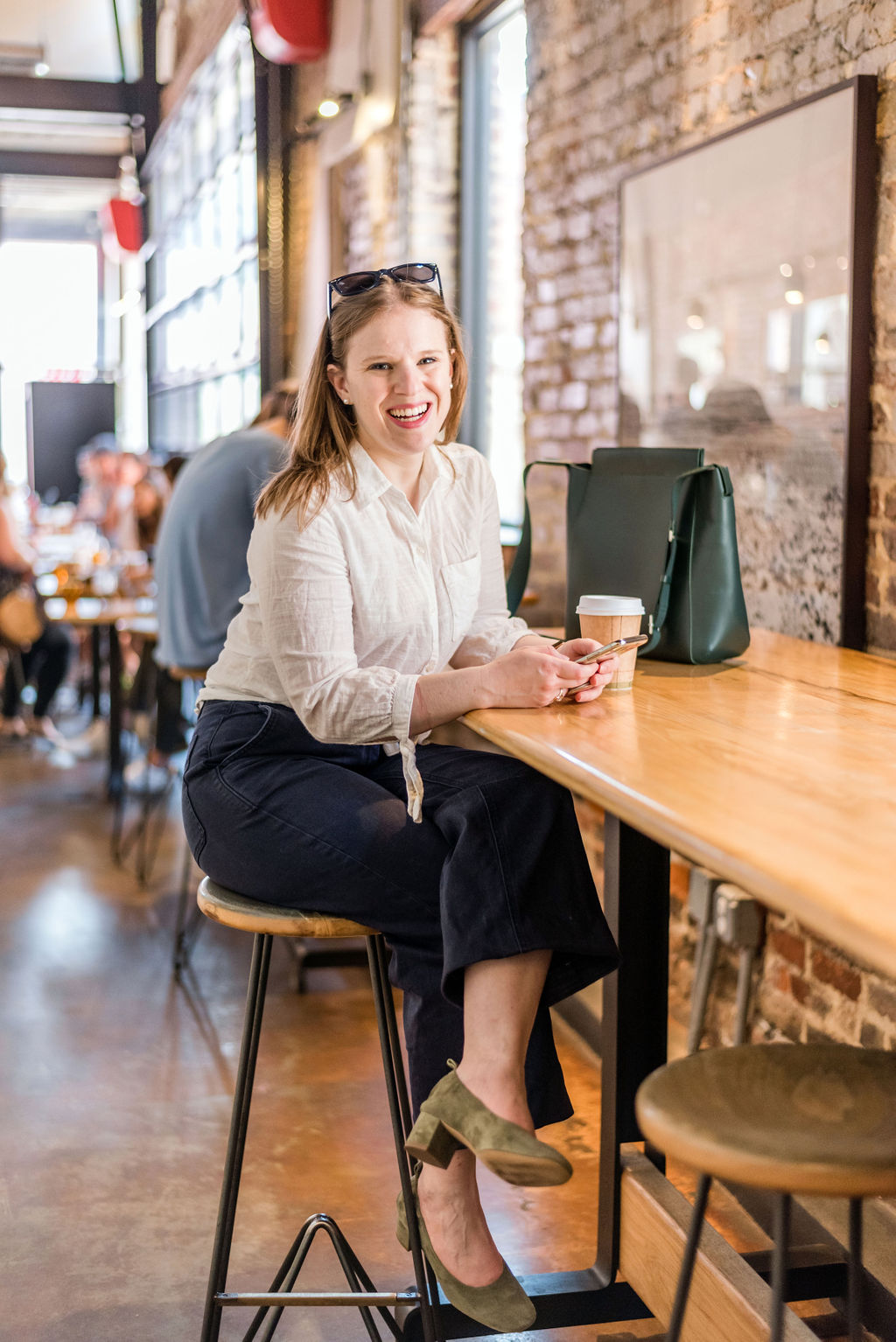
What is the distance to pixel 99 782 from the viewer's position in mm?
5598

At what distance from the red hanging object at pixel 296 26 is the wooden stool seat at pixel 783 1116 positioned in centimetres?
514

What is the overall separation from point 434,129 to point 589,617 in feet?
11.3

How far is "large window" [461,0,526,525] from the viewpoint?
4.42m

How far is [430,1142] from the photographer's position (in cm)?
152

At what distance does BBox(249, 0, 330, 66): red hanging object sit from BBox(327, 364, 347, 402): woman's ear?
13.6 ft

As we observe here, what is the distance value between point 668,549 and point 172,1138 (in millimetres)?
1477

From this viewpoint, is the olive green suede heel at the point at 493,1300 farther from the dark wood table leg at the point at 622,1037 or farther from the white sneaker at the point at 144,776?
the white sneaker at the point at 144,776

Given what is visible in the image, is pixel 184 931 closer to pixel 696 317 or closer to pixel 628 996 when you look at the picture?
pixel 628 996

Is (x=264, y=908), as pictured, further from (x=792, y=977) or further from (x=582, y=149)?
(x=582, y=149)

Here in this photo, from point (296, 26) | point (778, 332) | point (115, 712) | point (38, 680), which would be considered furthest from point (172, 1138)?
point (296, 26)

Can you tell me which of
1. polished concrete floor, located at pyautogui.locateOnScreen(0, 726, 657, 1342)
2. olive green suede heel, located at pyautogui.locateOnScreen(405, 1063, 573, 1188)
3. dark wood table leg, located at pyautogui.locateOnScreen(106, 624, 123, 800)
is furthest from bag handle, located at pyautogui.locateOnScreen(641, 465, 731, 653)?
dark wood table leg, located at pyautogui.locateOnScreen(106, 624, 123, 800)

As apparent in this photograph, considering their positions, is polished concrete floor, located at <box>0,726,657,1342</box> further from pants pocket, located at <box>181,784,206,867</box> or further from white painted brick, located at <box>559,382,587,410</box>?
white painted brick, located at <box>559,382,587,410</box>

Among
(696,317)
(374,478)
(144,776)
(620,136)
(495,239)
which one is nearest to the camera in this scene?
(374,478)

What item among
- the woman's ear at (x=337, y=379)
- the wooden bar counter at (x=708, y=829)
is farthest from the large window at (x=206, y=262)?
the wooden bar counter at (x=708, y=829)
